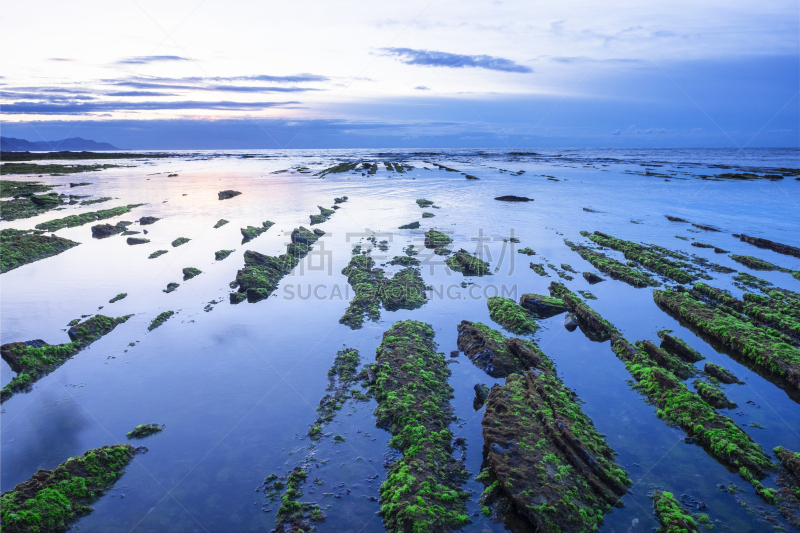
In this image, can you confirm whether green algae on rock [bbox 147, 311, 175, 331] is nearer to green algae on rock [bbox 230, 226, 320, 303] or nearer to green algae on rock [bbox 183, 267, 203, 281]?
green algae on rock [bbox 230, 226, 320, 303]

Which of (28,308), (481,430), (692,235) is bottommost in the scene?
(28,308)

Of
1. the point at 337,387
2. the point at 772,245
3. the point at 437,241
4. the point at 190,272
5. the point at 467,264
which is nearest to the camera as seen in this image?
the point at 337,387

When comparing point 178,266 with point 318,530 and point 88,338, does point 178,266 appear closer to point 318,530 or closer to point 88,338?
point 88,338

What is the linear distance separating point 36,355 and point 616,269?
2142 cm

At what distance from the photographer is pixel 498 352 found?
10.8 meters

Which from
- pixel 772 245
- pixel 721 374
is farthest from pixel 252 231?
pixel 772 245

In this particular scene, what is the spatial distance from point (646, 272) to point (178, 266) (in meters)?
22.2

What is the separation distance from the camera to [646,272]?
59.5 feet

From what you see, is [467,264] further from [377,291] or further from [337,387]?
[337,387]

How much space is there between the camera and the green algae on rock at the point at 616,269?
1673cm

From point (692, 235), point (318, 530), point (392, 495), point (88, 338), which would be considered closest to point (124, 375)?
point (88, 338)

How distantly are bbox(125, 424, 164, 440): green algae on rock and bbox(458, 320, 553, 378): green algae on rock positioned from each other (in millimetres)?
7704

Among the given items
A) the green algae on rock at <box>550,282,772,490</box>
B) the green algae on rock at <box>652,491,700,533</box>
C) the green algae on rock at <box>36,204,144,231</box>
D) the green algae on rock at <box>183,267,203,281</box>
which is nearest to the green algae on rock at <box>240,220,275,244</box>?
the green algae on rock at <box>183,267,203,281</box>

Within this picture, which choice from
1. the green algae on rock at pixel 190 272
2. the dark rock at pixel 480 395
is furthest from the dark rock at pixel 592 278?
the green algae on rock at pixel 190 272
